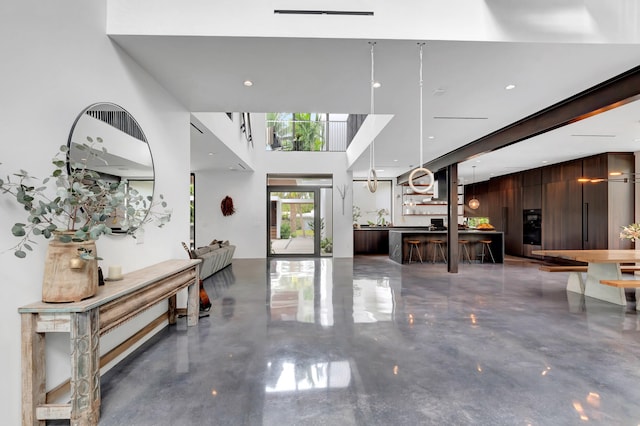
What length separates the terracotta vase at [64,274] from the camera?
1941 millimetres

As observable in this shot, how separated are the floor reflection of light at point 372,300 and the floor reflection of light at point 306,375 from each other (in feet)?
4.14

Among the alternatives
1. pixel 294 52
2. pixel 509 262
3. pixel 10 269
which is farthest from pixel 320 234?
pixel 10 269

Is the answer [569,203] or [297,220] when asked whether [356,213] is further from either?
[569,203]

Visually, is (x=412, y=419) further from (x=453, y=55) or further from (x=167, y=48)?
(x=167, y=48)

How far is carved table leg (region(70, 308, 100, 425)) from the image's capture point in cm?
190

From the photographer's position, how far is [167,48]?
9.59ft

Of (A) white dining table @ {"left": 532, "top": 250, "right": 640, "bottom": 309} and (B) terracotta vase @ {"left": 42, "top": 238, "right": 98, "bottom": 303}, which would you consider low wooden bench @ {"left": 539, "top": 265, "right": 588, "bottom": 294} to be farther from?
(B) terracotta vase @ {"left": 42, "top": 238, "right": 98, "bottom": 303}

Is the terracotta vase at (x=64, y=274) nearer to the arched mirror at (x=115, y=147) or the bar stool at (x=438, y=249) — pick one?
the arched mirror at (x=115, y=147)

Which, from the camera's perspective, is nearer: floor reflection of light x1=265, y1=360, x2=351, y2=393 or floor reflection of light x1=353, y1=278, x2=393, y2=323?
floor reflection of light x1=265, y1=360, x2=351, y2=393

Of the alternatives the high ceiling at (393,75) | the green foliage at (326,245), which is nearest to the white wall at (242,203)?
the green foliage at (326,245)

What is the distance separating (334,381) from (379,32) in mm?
2958

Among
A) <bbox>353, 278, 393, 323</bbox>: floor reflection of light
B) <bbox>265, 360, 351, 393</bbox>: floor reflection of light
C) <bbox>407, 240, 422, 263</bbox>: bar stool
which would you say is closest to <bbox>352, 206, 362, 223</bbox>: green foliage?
<bbox>407, 240, 422, 263</bbox>: bar stool

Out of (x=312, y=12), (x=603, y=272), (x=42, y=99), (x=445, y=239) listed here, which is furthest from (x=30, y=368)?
(x=445, y=239)

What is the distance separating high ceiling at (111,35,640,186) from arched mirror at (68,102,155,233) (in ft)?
2.33
